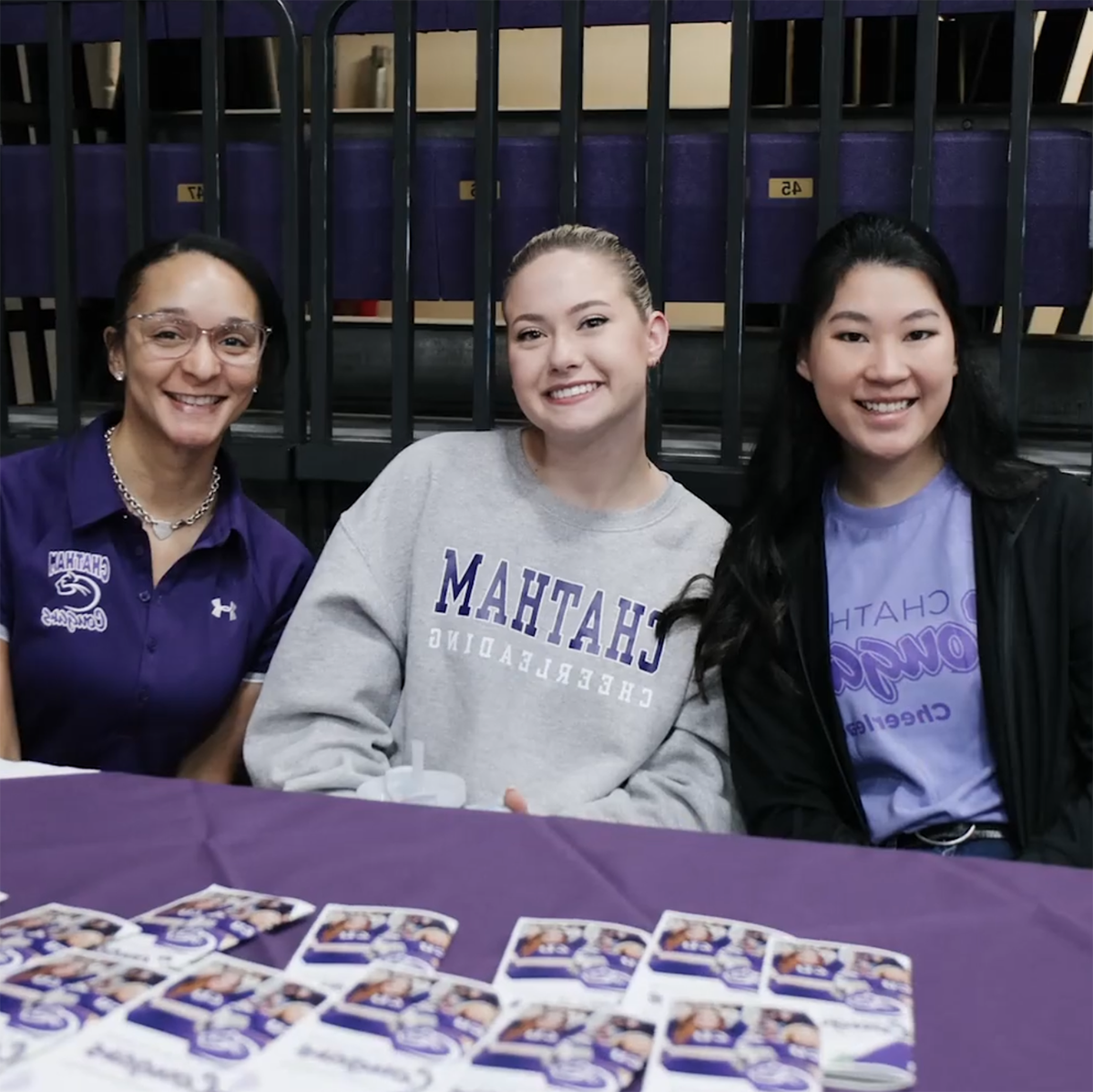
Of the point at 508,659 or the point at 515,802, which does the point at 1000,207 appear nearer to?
the point at 508,659

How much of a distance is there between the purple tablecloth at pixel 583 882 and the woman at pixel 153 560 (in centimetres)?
52

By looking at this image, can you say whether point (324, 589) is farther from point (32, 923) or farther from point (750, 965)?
point (750, 965)

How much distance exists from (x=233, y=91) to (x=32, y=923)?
2.20 metres

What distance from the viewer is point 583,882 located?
87 cm

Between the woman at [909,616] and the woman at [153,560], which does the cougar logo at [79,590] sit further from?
the woman at [909,616]

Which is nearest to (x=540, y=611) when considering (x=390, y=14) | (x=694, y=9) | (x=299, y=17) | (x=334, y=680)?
(x=334, y=680)

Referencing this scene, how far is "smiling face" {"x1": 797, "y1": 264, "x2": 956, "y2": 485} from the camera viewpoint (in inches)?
53.7

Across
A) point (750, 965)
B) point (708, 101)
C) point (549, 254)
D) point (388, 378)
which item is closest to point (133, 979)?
point (750, 965)

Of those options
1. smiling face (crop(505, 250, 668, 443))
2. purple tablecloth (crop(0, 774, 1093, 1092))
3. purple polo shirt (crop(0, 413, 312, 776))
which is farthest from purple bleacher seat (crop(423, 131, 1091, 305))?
purple tablecloth (crop(0, 774, 1093, 1092))

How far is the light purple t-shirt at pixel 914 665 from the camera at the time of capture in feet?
4.40

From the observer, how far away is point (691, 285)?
1.87 metres

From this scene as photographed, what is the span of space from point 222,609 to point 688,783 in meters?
0.63

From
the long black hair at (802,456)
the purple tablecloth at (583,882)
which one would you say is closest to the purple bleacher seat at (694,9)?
the long black hair at (802,456)

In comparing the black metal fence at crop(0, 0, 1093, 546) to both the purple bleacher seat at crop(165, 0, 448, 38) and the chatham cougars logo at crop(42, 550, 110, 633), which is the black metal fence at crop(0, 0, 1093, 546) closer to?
the purple bleacher seat at crop(165, 0, 448, 38)
